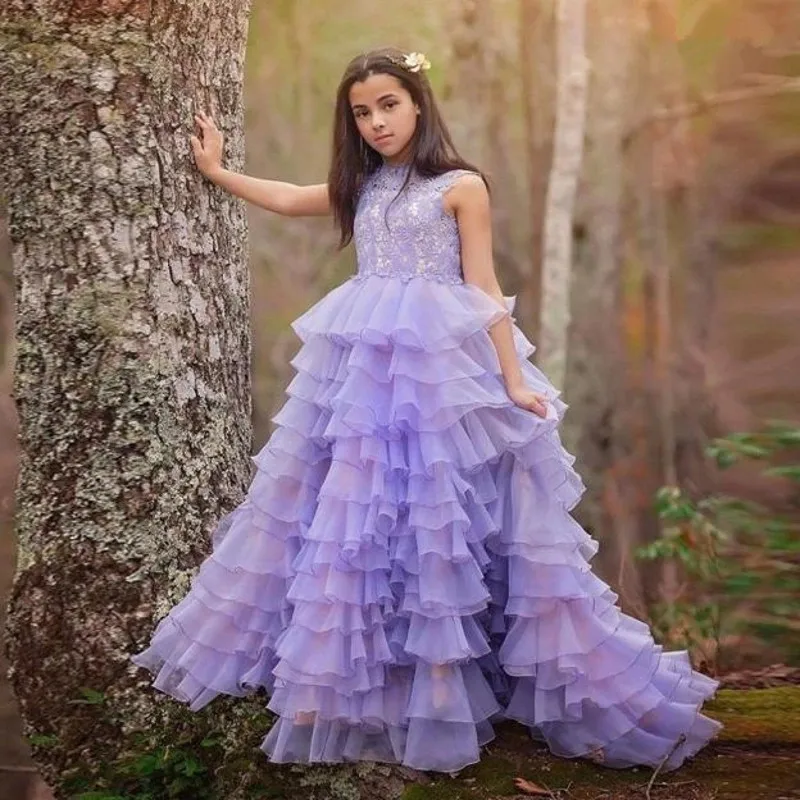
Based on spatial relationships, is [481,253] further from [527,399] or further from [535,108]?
[535,108]

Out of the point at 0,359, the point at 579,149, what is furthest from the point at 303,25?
the point at 0,359

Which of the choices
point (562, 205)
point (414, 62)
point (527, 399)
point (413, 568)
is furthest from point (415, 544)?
point (562, 205)

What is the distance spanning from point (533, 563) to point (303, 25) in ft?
17.2

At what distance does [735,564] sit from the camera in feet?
17.0

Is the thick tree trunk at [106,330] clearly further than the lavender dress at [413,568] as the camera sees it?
Yes

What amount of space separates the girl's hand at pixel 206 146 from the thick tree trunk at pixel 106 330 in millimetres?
28

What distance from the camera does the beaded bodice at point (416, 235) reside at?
242 centimetres

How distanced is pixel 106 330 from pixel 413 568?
3.20 ft

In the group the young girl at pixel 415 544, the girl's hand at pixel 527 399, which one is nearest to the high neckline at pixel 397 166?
the young girl at pixel 415 544

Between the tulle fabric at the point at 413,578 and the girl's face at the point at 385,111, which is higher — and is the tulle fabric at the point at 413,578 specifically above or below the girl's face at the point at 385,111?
below

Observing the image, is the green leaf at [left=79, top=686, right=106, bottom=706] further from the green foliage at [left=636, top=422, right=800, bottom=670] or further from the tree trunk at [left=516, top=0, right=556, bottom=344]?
the tree trunk at [left=516, top=0, right=556, bottom=344]

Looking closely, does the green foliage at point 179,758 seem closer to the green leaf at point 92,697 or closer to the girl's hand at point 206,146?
the green leaf at point 92,697

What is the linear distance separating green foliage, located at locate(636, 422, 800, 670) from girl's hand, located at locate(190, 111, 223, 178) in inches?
99.5

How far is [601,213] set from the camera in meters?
6.50
